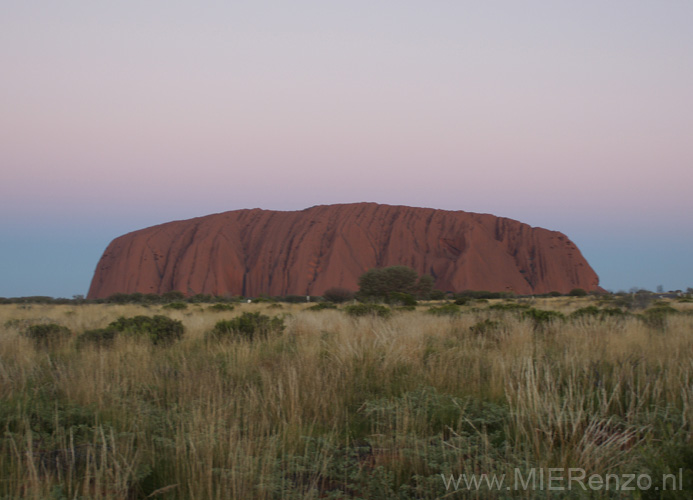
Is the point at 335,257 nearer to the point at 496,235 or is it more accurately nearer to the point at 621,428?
the point at 496,235

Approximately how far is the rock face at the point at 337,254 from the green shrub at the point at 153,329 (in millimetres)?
59502

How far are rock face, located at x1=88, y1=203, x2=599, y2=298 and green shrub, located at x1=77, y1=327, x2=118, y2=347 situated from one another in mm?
60905

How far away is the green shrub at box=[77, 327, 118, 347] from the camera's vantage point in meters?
8.62

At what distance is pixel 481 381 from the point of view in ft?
18.2

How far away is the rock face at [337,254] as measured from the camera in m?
72.1

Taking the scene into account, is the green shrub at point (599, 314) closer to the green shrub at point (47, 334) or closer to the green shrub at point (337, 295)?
the green shrub at point (47, 334)

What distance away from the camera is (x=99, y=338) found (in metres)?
8.87

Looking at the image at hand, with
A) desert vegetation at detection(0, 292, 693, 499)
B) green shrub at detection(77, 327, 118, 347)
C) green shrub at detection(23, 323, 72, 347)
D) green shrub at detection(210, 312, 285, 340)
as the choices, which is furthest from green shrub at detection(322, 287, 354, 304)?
desert vegetation at detection(0, 292, 693, 499)

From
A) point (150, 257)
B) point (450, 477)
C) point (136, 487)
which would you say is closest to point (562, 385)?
point (450, 477)

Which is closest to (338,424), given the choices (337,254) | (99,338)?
(99,338)

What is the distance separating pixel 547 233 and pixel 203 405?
87234 mm

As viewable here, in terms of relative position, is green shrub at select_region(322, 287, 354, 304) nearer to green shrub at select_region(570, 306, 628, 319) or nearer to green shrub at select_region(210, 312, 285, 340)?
green shrub at select_region(570, 306, 628, 319)

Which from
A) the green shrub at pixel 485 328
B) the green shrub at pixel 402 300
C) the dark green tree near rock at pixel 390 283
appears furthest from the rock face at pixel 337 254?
the green shrub at pixel 485 328

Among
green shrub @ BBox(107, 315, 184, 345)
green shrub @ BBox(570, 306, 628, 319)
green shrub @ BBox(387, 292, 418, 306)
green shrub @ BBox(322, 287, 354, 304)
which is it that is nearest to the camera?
green shrub @ BBox(107, 315, 184, 345)
